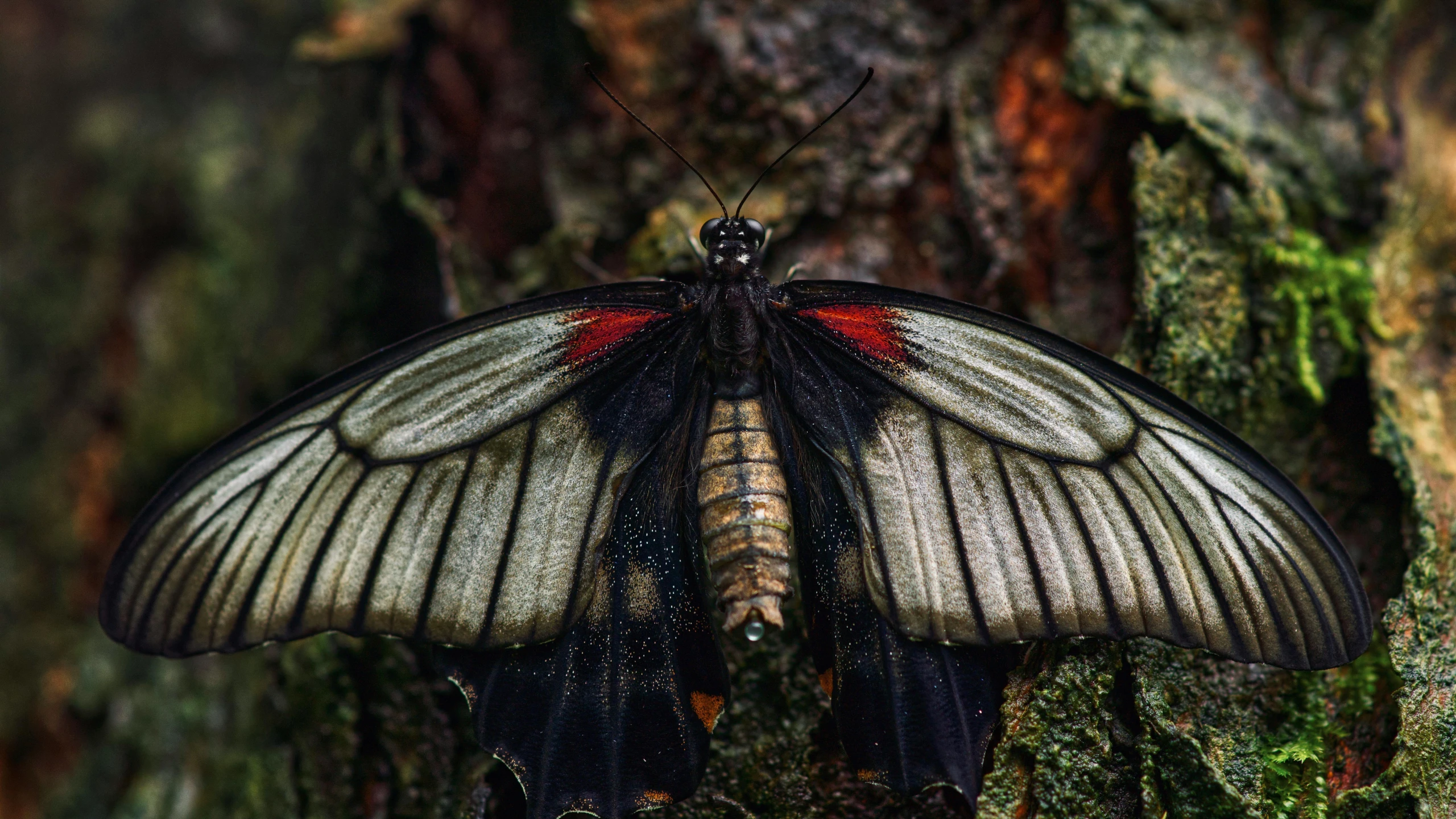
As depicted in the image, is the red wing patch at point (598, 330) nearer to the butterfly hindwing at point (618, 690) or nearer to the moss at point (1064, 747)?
the butterfly hindwing at point (618, 690)

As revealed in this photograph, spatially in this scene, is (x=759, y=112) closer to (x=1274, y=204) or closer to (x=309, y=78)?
(x=1274, y=204)

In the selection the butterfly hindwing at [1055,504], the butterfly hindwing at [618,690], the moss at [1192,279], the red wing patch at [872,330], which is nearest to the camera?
the butterfly hindwing at [1055,504]

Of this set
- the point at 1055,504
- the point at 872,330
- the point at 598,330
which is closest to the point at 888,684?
the point at 1055,504

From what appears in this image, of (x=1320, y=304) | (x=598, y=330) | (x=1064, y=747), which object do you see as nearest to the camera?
(x=1064, y=747)

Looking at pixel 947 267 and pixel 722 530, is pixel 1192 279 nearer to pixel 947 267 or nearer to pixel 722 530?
pixel 947 267

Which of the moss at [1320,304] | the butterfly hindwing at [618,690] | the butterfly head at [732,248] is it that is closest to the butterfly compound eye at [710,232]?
the butterfly head at [732,248]

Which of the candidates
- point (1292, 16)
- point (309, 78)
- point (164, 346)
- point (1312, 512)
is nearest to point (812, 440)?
point (1312, 512)
